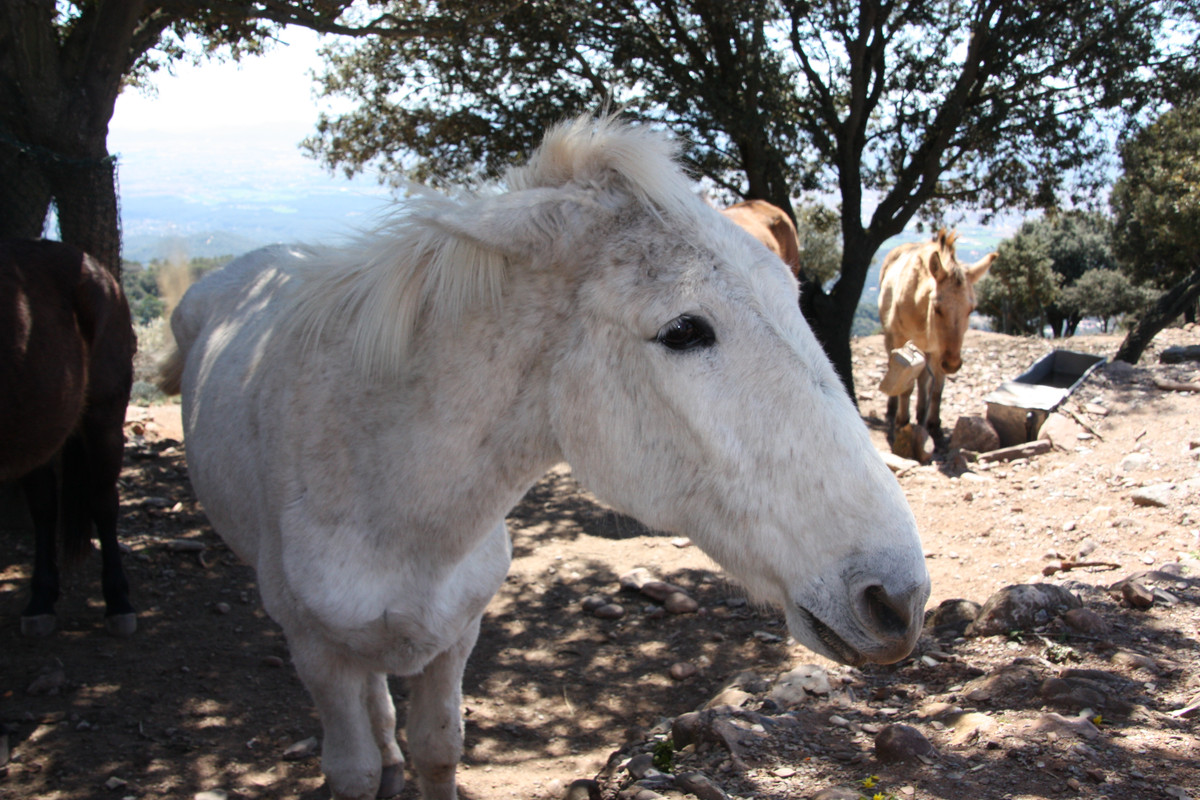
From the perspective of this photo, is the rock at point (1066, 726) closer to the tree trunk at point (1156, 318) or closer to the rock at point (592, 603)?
the rock at point (592, 603)

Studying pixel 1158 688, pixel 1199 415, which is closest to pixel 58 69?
pixel 1158 688

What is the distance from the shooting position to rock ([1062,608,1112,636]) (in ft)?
10.7

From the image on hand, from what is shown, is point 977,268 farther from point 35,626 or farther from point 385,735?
point 35,626

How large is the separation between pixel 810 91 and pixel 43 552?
8.62 m

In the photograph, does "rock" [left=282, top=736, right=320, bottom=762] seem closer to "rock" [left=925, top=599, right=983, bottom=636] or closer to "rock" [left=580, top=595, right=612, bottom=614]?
"rock" [left=580, top=595, right=612, bottom=614]

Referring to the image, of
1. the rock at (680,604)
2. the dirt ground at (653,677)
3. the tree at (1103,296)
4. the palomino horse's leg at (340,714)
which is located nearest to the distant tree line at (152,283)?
the dirt ground at (653,677)

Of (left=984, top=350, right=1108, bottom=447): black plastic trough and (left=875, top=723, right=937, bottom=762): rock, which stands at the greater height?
(left=984, top=350, right=1108, bottom=447): black plastic trough

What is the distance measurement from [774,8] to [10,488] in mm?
7602

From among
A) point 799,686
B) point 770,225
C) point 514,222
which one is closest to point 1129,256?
point 770,225

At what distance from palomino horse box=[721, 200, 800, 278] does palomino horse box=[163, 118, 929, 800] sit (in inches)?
204

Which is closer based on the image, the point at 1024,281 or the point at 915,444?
the point at 915,444

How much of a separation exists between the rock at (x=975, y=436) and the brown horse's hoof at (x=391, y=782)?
258 inches

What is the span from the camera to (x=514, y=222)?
5.08 ft

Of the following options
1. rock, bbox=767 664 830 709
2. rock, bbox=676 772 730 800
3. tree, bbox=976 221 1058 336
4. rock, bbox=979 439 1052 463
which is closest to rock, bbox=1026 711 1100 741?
rock, bbox=767 664 830 709
